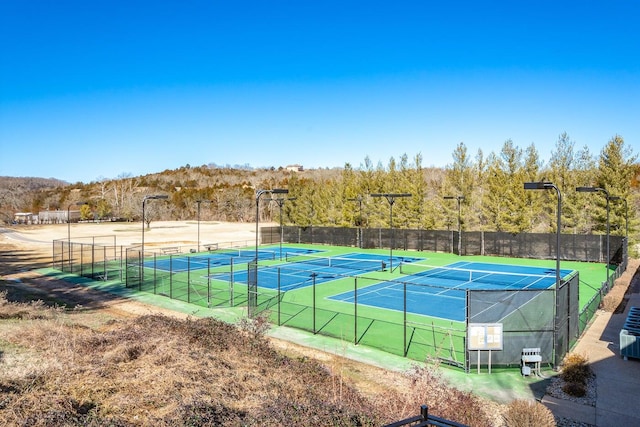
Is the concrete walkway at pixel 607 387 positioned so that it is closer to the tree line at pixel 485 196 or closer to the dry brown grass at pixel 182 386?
the dry brown grass at pixel 182 386

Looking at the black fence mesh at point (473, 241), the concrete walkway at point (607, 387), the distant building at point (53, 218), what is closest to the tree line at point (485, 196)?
the black fence mesh at point (473, 241)

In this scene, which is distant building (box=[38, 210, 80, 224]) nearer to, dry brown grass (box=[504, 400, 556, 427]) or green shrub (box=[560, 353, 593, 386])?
green shrub (box=[560, 353, 593, 386])

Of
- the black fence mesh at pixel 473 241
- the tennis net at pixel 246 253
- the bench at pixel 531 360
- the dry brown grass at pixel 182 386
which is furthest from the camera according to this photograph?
the tennis net at pixel 246 253

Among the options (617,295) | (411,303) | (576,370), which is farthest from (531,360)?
(617,295)

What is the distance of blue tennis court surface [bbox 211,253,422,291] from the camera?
105ft

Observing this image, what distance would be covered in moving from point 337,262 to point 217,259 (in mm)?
11485

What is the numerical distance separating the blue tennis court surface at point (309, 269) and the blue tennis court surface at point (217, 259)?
2.72 metres

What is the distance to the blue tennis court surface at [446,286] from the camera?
24.8 m

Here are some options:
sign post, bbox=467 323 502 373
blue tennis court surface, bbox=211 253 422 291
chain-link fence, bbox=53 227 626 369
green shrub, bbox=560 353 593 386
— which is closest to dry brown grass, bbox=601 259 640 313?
chain-link fence, bbox=53 227 626 369

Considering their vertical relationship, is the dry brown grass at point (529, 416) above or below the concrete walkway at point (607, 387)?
above

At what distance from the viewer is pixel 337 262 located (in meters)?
42.2

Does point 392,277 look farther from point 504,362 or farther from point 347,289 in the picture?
point 504,362

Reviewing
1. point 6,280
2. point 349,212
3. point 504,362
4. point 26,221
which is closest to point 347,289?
point 504,362

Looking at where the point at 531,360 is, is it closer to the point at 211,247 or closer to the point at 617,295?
the point at 617,295
